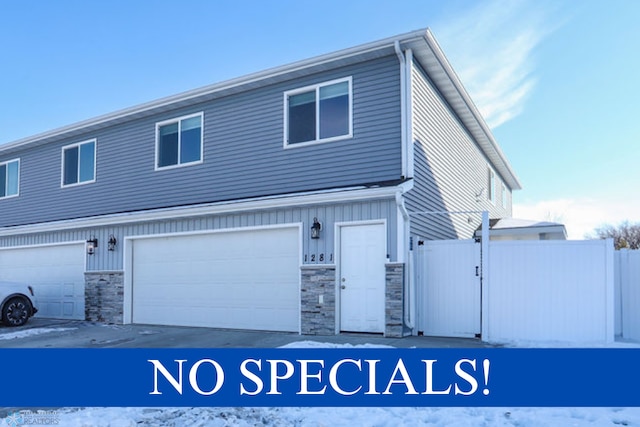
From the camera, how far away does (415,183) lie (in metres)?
9.09

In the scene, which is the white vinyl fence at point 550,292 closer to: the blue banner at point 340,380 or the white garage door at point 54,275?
the blue banner at point 340,380

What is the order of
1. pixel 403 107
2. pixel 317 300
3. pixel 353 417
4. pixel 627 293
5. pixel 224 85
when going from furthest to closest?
1. pixel 224 85
2. pixel 317 300
3. pixel 403 107
4. pixel 627 293
5. pixel 353 417

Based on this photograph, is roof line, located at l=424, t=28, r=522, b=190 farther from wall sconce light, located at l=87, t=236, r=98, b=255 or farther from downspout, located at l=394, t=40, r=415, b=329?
wall sconce light, located at l=87, t=236, r=98, b=255

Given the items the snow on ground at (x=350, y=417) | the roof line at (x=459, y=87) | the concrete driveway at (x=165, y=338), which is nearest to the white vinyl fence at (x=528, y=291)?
the concrete driveway at (x=165, y=338)

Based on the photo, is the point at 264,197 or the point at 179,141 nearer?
the point at 264,197

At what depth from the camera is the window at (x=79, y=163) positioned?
13281 millimetres

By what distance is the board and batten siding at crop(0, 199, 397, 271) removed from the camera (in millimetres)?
8531

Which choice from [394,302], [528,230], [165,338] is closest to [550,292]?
[394,302]

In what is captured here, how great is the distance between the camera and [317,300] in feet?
29.3

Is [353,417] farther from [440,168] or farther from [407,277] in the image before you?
[440,168]

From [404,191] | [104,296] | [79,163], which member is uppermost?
[79,163]

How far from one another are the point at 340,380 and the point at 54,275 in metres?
10.9

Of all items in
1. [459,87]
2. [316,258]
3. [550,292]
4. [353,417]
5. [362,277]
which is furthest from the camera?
[459,87]

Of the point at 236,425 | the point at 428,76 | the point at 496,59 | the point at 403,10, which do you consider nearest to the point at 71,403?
the point at 236,425
